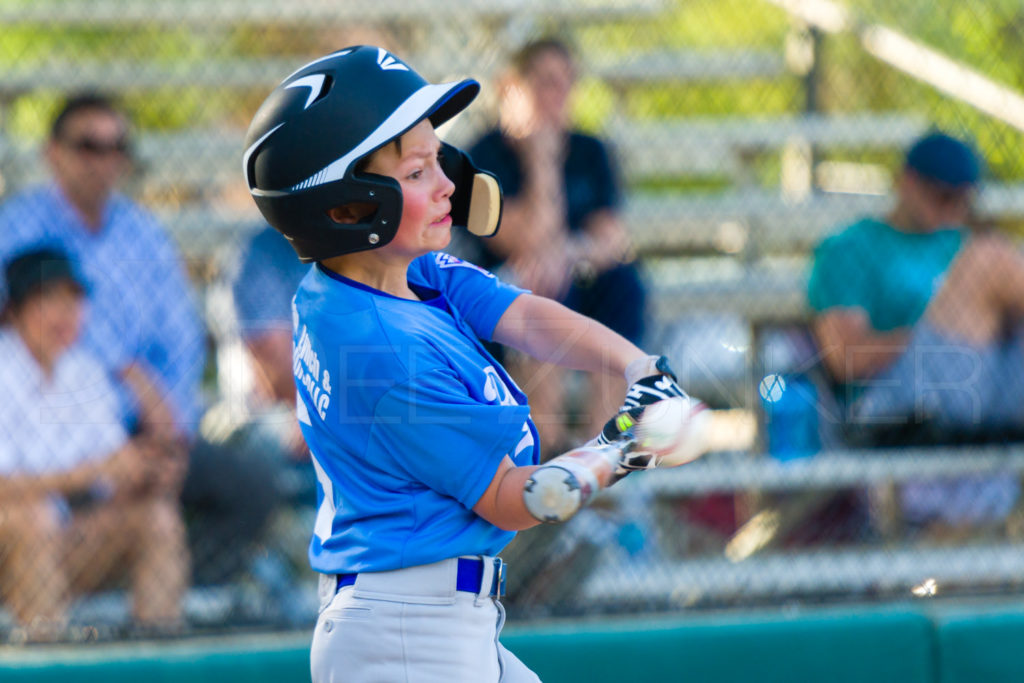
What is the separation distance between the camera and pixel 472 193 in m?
1.49

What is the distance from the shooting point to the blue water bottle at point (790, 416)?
2758 millimetres

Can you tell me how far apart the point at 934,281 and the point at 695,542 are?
92 centimetres

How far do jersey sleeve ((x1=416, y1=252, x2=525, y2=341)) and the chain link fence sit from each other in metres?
0.92

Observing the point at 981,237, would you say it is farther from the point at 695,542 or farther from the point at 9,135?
the point at 9,135

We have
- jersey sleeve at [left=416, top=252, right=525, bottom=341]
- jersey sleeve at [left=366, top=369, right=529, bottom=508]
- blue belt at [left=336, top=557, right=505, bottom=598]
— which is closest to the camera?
jersey sleeve at [left=366, top=369, right=529, bottom=508]

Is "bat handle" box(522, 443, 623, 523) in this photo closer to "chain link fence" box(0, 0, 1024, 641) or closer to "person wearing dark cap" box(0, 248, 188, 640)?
"chain link fence" box(0, 0, 1024, 641)

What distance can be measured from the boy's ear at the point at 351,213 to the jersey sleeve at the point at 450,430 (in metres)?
0.21

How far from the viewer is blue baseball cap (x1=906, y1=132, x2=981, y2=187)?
2855mm

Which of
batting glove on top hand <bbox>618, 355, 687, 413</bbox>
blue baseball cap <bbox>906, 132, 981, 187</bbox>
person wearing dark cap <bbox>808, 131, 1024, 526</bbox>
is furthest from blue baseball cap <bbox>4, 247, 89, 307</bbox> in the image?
blue baseball cap <bbox>906, 132, 981, 187</bbox>

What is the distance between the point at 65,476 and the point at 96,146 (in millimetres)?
800

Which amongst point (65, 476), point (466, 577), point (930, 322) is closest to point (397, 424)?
point (466, 577)

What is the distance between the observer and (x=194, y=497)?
2525 mm

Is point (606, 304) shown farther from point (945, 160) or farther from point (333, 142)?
point (333, 142)

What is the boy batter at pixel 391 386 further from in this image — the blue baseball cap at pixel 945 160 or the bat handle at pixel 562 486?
the blue baseball cap at pixel 945 160
